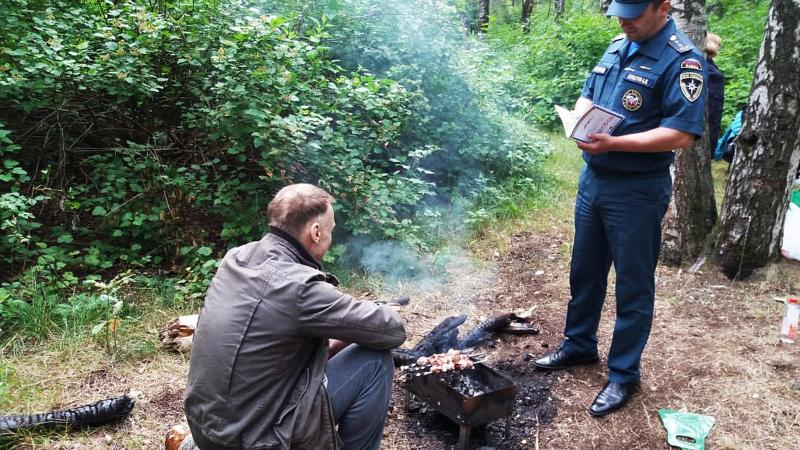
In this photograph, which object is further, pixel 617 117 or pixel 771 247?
pixel 771 247

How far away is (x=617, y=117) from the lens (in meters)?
2.85

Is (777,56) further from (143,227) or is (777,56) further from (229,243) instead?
(143,227)

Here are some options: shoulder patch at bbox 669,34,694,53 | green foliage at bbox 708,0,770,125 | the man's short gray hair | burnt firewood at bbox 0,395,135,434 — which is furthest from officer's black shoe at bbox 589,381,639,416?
green foliage at bbox 708,0,770,125

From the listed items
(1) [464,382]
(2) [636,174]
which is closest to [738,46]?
(2) [636,174]

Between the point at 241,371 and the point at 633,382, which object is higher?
the point at 241,371

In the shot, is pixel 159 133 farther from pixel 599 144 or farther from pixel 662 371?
pixel 662 371

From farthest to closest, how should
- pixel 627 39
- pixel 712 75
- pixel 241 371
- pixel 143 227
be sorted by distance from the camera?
pixel 712 75 < pixel 143 227 < pixel 627 39 < pixel 241 371

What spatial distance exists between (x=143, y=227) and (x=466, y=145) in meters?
4.14

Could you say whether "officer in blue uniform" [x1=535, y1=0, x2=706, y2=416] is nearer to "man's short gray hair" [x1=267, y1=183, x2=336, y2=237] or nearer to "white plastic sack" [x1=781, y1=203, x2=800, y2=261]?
"man's short gray hair" [x1=267, y1=183, x2=336, y2=237]

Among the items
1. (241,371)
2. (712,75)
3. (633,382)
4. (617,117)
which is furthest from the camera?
(712,75)

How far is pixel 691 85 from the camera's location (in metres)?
2.76

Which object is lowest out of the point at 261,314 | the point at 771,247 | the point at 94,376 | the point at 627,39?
the point at 94,376

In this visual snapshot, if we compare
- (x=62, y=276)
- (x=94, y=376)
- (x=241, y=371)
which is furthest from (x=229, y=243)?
(x=241, y=371)

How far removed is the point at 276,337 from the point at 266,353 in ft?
0.25
